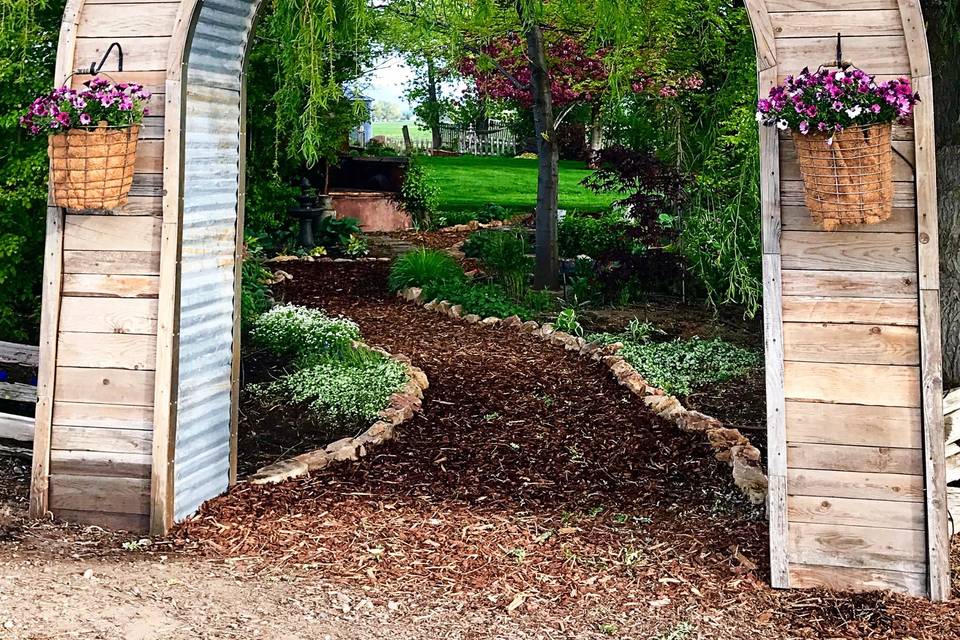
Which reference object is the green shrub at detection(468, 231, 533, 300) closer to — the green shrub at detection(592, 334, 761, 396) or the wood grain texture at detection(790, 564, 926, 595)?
the green shrub at detection(592, 334, 761, 396)

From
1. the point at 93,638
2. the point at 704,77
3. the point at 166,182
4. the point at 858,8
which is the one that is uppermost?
the point at 704,77

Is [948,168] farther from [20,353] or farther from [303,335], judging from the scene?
[20,353]

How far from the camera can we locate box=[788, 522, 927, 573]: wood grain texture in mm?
3945

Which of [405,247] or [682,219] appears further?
[405,247]

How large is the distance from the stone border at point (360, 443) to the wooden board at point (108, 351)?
975 mm

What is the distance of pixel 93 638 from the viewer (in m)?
3.47

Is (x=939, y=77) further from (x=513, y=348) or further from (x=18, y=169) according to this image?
(x=18, y=169)

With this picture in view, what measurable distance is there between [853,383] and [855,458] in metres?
0.28

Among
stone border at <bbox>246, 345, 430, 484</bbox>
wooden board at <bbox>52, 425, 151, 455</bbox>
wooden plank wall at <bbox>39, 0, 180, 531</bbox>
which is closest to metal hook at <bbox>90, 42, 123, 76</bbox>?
wooden plank wall at <bbox>39, 0, 180, 531</bbox>

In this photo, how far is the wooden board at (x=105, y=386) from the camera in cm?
449

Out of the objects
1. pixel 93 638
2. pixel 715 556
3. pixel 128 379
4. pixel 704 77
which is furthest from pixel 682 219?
pixel 93 638

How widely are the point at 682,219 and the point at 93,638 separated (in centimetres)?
628

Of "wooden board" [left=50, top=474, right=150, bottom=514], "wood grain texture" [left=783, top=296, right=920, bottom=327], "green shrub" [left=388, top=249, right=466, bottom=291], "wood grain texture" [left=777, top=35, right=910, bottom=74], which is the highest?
"wood grain texture" [left=777, top=35, right=910, bottom=74]

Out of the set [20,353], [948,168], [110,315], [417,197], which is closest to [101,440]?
[110,315]
